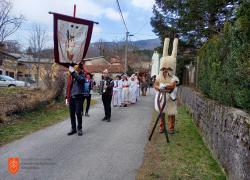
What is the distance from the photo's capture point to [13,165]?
7.19 m

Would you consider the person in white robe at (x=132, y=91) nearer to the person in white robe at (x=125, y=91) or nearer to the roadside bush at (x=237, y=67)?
the person in white robe at (x=125, y=91)

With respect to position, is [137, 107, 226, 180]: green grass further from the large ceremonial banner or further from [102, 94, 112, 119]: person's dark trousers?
[102, 94, 112, 119]: person's dark trousers

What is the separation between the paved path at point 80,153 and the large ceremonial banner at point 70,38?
2.04 meters

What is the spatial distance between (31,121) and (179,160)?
6589 millimetres

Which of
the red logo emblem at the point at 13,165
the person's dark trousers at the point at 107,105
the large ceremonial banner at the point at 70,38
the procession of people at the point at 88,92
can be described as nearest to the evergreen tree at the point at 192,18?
the procession of people at the point at 88,92

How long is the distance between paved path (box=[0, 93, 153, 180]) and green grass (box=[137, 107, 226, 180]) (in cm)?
26

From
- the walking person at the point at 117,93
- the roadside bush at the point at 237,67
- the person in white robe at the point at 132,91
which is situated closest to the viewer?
the roadside bush at the point at 237,67

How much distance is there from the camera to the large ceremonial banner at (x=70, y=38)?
10227 mm

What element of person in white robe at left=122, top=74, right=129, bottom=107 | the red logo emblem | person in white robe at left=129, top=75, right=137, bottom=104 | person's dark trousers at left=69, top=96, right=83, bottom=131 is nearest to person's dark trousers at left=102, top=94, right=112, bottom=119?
person's dark trousers at left=69, top=96, right=83, bottom=131

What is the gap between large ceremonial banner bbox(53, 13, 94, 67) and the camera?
1023cm

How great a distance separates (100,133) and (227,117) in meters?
4.85

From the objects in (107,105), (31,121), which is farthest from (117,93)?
(31,121)

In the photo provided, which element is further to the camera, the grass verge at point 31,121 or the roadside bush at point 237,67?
the grass verge at point 31,121

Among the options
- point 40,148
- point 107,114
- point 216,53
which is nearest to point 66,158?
point 40,148
